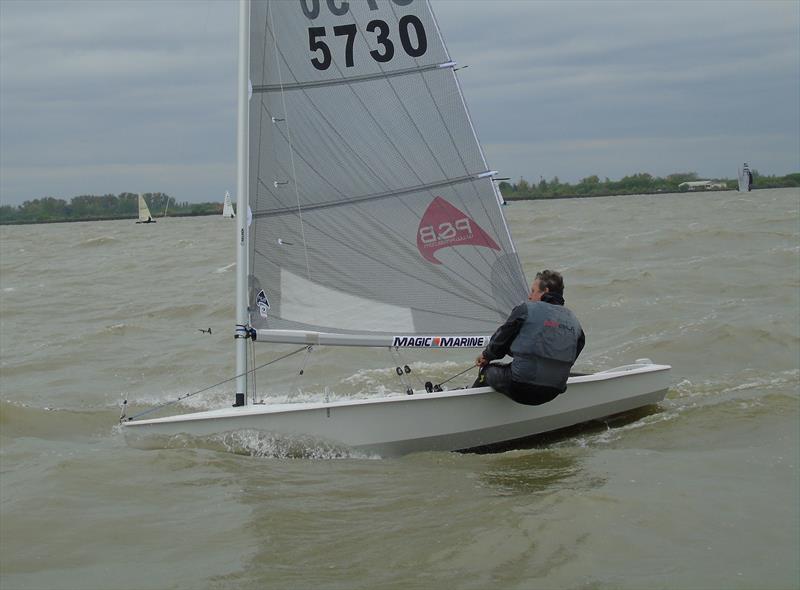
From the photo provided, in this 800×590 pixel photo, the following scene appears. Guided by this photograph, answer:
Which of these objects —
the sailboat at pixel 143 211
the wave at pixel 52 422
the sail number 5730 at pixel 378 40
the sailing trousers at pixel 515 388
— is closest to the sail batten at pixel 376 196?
the sail number 5730 at pixel 378 40

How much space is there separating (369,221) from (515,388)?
1494 millimetres

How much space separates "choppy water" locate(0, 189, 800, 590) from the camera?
4297mm

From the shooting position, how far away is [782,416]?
7.23 m

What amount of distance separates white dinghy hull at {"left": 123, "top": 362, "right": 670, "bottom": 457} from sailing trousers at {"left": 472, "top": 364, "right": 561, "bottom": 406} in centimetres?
9

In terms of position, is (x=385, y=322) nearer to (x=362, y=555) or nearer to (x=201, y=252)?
(x=362, y=555)

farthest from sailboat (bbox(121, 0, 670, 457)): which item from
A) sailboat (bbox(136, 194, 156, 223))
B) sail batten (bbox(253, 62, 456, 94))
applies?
sailboat (bbox(136, 194, 156, 223))

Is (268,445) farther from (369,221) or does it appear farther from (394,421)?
(369,221)

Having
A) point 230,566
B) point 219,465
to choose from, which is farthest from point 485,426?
point 230,566

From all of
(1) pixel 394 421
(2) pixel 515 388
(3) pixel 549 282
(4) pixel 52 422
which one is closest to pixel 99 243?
(4) pixel 52 422

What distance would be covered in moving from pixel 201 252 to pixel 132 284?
24.8ft

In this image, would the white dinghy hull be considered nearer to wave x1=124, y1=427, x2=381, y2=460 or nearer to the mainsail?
wave x1=124, y1=427, x2=381, y2=460

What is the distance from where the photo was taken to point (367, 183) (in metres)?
6.52

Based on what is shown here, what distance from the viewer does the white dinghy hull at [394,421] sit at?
6.03 meters

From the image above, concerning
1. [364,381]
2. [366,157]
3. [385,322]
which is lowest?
[364,381]
